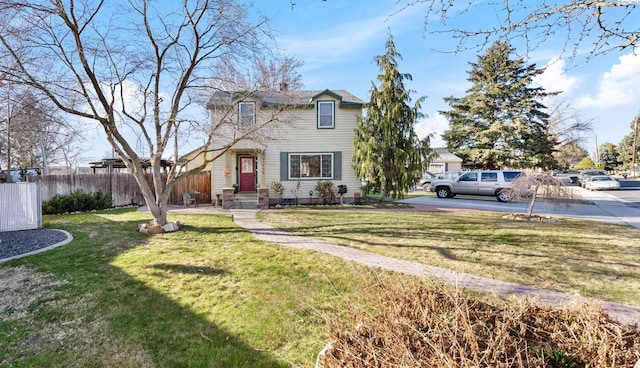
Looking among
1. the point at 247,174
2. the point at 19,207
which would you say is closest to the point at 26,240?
the point at 19,207

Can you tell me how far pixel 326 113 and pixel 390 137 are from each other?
3.42 metres

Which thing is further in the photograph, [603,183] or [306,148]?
[603,183]

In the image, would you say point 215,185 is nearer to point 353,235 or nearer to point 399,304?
point 353,235

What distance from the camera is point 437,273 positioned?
523cm

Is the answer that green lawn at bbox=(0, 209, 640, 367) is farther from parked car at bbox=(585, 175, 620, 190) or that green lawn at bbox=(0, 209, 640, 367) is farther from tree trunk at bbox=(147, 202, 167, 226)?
parked car at bbox=(585, 175, 620, 190)

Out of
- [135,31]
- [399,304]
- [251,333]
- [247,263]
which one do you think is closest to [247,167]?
[135,31]

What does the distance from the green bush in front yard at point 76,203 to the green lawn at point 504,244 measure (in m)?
7.56

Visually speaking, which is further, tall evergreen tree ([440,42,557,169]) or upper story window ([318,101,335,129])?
tall evergreen tree ([440,42,557,169])

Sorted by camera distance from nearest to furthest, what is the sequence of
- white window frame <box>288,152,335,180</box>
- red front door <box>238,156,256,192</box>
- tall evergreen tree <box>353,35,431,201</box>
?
tall evergreen tree <box>353,35,431,201</box> → white window frame <box>288,152,335,180</box> → red front door <box>238,156,256,192</box>

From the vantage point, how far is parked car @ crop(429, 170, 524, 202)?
17.3 metres

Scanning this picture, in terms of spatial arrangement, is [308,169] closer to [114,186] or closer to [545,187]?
[114,186]

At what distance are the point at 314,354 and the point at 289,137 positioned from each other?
1287 cm

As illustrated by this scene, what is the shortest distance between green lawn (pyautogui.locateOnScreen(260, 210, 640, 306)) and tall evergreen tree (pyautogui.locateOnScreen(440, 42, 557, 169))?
66.1 feet

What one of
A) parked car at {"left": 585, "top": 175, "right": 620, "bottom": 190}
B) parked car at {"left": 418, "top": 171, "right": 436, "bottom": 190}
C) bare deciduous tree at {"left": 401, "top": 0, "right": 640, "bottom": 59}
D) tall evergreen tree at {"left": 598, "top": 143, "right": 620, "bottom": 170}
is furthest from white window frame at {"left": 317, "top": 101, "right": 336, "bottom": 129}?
tall evergreen tree at {"left": 598, "top": 143, "right": 620, "bottom": 170}
